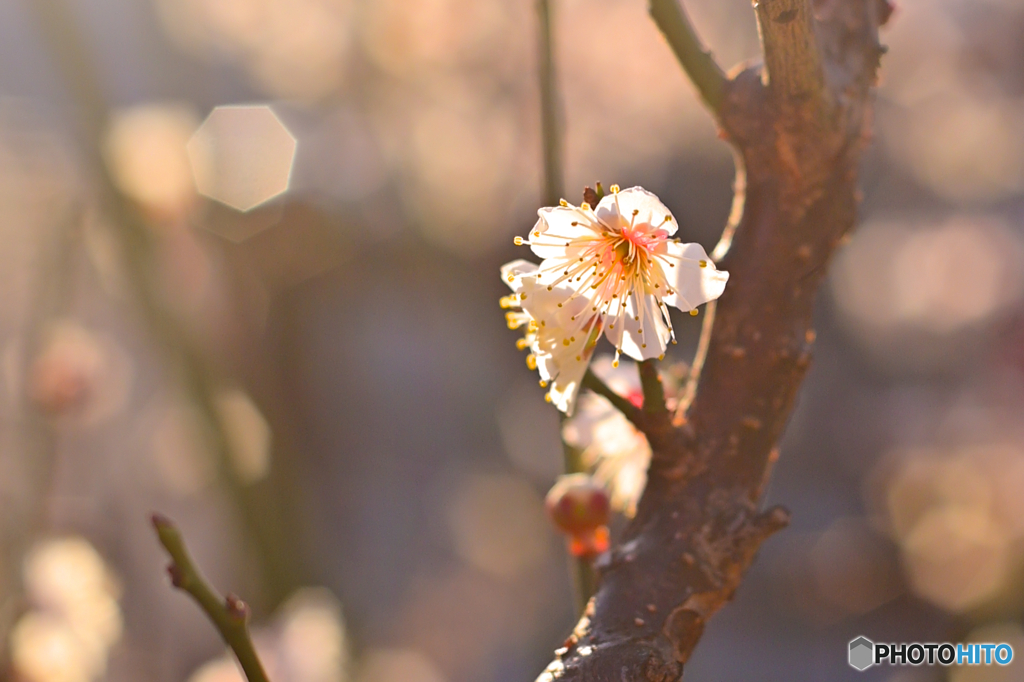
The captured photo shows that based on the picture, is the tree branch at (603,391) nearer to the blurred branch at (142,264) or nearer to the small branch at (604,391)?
the small branch at (604,391)

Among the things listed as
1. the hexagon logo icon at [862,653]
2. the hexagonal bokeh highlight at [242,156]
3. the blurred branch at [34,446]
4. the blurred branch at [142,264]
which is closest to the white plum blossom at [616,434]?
the hexagon logo icon at [862,653]

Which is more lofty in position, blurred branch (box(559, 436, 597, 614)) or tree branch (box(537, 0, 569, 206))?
tree branch (box(537, 0, 569, 206))

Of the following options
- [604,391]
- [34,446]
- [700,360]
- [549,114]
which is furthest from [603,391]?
[34,446]

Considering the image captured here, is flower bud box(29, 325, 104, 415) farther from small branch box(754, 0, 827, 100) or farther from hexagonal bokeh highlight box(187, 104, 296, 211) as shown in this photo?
small branch box(754, 0, 827, 100)

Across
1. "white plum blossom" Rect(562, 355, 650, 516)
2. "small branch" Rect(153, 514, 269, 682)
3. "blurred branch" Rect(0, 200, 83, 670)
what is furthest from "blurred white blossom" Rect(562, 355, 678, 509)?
"blurred branch" Rect(0, 200, 83, 670)

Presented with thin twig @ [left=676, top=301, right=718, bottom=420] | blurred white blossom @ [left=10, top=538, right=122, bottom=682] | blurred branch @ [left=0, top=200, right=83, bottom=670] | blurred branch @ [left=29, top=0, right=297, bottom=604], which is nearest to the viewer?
thin twig @ [left=676, top=301, right=718, bottom=420]

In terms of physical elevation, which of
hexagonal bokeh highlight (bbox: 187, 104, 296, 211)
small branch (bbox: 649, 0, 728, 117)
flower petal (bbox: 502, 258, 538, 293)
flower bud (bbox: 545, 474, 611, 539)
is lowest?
flower bud (bbox: 545, 474, 611, 539)

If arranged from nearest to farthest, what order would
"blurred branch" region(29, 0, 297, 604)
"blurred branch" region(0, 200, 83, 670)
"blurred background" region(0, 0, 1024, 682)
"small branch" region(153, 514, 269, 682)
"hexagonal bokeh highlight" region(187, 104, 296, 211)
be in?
1. "small branch" region(153, 514, 269, 682)
2. "blurred branch" region(0, 200, 83, 670)
3. "blurred branch" region(29, 0, 297, 604)
4. "blurred background" region(0, 0, 1024, 682)
5. "hexagonal bokeh highlight" region(187, 104, 296, 211)
